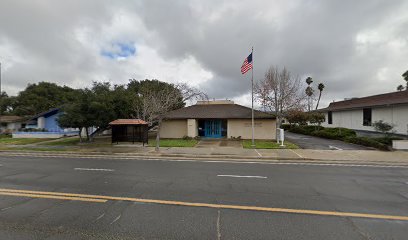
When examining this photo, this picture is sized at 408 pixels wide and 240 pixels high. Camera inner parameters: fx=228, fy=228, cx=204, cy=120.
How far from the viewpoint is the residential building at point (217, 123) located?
25.3 meters

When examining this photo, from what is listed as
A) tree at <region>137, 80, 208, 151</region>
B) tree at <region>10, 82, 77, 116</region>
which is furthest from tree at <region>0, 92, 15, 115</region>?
tree at <region>137, 80, 208, 151</region>

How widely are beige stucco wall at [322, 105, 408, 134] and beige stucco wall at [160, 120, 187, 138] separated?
2220 centimetres

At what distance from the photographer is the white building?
23438mm

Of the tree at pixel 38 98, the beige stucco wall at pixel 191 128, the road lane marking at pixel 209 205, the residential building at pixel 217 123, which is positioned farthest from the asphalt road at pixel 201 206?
the tree at pixel 38 98

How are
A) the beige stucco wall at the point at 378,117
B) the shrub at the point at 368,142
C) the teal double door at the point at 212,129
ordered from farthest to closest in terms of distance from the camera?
the teal double door at the point at 212,129 → the beige stucco wall at the point at 378,117 → the shrub at the point at 368,142

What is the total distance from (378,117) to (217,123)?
1912 cm

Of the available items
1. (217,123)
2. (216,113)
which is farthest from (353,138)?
(216,113)

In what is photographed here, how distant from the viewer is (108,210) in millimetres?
5340

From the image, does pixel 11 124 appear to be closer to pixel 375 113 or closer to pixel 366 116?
pixel 366 116

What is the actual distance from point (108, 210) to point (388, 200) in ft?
24.0

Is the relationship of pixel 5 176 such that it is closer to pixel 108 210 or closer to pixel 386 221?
pixel 108 210

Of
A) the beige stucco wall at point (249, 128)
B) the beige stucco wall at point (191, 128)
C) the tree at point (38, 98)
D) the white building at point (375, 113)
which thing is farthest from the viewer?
the tree at point (38, 98)

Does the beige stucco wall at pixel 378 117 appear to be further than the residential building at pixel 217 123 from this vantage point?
No

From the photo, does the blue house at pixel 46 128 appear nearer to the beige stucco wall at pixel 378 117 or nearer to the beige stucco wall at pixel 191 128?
the beige stucco wall at pixel 191 128
